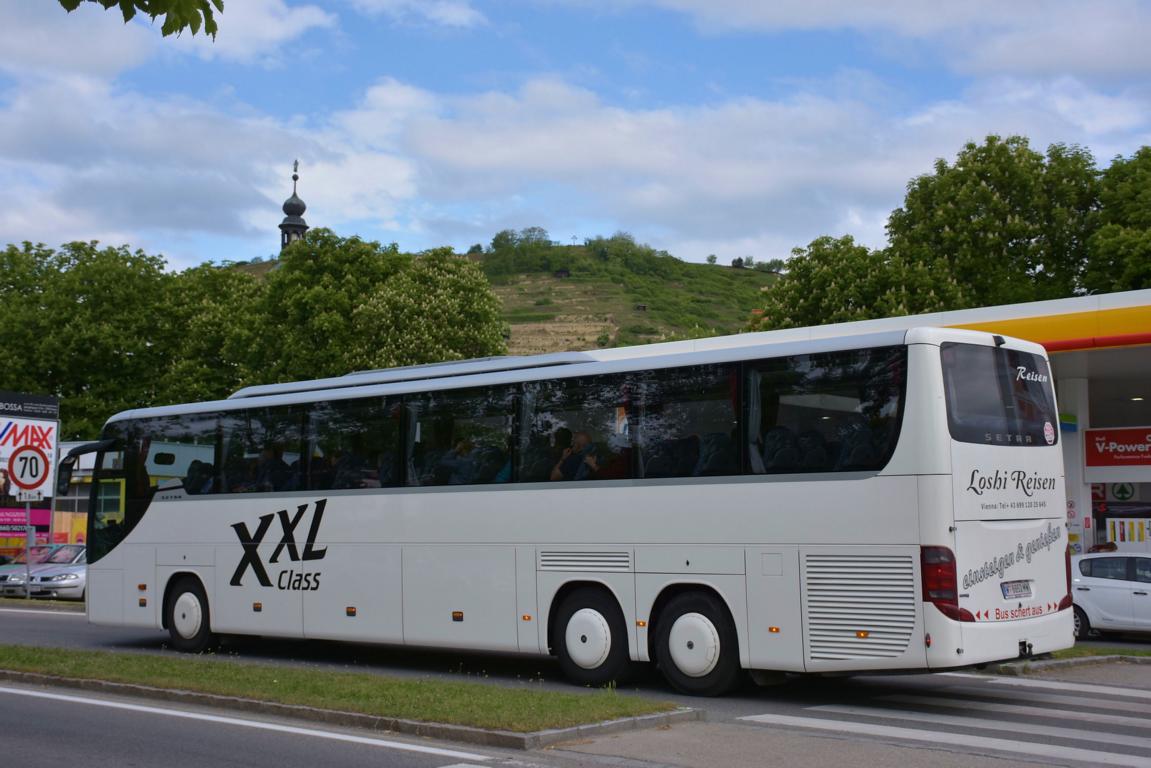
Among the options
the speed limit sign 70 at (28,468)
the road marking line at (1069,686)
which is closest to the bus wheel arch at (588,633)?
the road marking line at (1069,686)

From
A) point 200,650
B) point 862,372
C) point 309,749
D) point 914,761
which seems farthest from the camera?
point 200,650

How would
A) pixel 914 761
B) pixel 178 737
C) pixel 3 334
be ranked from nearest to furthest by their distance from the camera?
pixel 914 761, pixel 178 737, pixel 3 334

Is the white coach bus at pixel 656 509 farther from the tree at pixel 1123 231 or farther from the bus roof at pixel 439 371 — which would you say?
the tree at pixel 1123 231

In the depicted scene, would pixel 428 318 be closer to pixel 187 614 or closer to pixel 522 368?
pixel 187 614

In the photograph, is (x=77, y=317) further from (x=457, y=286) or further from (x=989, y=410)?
(x=989, y=410)

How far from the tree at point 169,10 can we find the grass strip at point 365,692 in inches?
215

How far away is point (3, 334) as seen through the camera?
2256 inches

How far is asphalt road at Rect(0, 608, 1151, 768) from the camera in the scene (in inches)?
354

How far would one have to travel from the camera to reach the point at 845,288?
1924 inches

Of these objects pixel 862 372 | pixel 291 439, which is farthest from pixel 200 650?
pixel 862 372

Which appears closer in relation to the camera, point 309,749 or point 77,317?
point 309,749

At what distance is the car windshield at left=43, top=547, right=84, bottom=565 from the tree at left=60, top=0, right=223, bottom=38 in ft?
94.1

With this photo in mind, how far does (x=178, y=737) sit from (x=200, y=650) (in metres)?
8.15

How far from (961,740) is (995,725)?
99 centimetres
